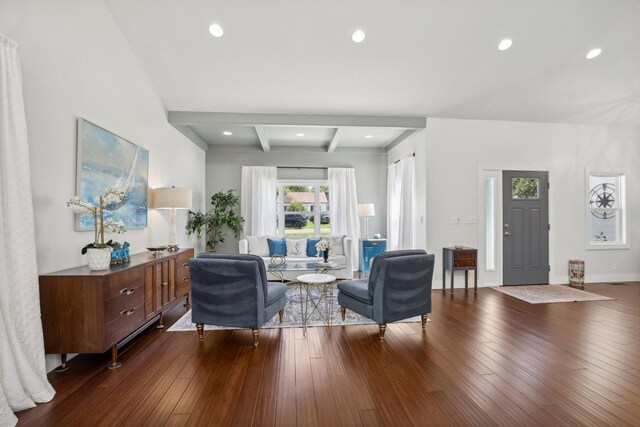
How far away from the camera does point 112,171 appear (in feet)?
10.6

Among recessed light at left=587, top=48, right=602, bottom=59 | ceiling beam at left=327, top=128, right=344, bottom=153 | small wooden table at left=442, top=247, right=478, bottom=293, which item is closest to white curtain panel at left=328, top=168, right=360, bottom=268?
ceiling beam at left=327, top=128, right=344, bottom=153

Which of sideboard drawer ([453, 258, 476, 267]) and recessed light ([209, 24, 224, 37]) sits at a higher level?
recessed light ([209, 24, 224, 37])

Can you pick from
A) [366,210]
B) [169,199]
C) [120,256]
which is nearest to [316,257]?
[366,210]

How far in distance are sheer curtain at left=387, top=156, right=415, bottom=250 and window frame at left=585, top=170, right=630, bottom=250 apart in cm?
318

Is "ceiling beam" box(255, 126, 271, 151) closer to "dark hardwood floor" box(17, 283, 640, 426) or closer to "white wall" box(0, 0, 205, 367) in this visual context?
"white wall" box(0, 0, 205, 367)

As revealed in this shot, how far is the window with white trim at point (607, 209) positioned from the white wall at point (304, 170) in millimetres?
3919

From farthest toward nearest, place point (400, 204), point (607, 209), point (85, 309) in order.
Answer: point (400, 204)
point (607, 209)
point (85, 309)

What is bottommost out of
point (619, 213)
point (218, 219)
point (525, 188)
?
point (218, 219)

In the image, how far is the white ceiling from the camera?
3.35 m

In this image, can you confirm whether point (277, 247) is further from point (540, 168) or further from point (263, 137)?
point (540, 168)

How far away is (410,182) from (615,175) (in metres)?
3.90

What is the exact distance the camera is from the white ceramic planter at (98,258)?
247 cm

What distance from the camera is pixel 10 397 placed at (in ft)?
6.19

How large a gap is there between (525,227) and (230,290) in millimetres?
5144
